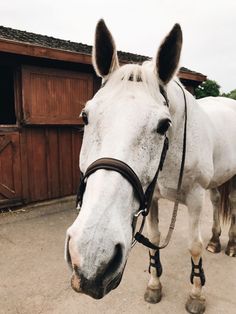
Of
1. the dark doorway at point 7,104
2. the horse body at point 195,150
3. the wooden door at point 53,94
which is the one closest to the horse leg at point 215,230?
the horse body at point 195,150

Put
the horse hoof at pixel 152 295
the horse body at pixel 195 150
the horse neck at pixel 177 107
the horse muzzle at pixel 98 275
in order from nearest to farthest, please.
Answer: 1. the horse muzzle at pixel 98 275
2. the horse neck at pixel 177 107
3. the horse body at pixel 195 150
4. the horse hoof at pixel 152 295

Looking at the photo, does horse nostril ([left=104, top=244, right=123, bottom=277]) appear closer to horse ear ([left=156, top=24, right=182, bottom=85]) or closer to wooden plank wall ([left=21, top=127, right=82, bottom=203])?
horse ear ([left=156, top=24, right=182, bottom=85])

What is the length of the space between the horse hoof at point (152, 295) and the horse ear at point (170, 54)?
178 centimetres

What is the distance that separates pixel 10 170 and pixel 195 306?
11.9 feet

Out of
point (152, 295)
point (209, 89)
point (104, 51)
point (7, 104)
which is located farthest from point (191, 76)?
point (209, 89)

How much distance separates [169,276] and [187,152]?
1359 mm

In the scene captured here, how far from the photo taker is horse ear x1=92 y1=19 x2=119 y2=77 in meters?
1.53

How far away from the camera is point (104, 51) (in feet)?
5.14

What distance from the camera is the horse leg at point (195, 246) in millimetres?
2182

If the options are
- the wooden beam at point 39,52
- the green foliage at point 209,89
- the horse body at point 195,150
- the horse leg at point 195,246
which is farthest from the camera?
the green foliage at point 209,89

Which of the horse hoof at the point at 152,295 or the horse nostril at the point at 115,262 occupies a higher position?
the horse nostril at the point at 115,262

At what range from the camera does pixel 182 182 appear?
2.14 metres

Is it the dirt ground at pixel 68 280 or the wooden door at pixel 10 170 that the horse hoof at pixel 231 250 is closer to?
the dirt ground at pixel 68 280

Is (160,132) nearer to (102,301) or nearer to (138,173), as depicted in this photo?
(138,173)
